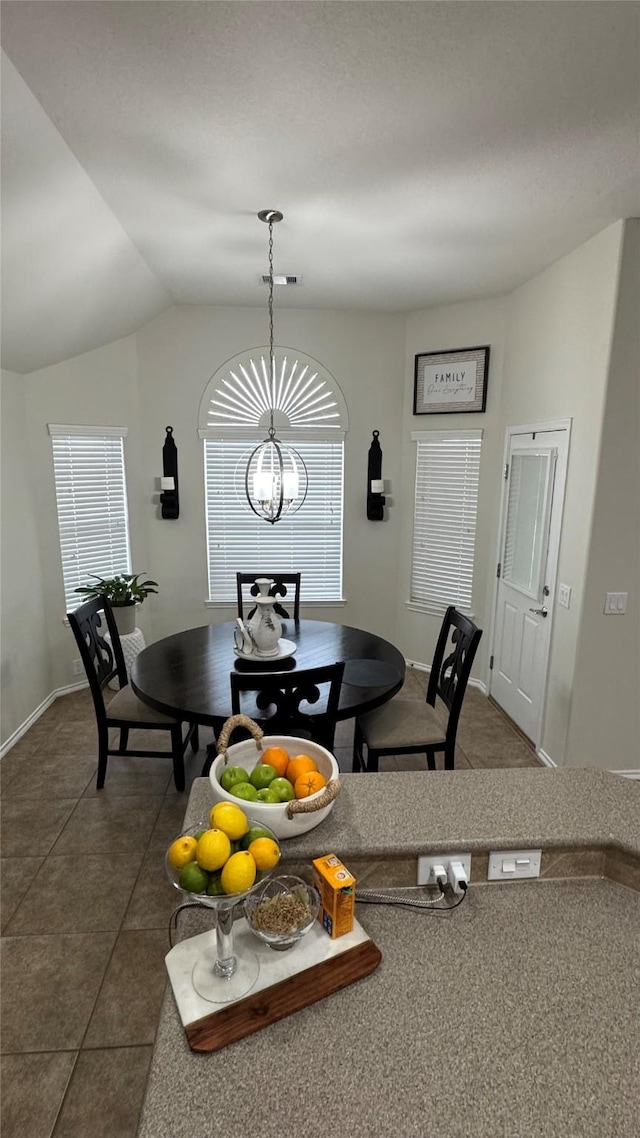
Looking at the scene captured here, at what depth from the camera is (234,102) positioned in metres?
1.83

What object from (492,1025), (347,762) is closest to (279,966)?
(492,1025)

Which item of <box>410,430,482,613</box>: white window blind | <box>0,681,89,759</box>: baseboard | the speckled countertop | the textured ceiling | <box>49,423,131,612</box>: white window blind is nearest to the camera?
the speckled countertop

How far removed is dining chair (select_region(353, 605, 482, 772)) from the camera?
2.76m

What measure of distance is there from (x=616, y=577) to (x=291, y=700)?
1.91 m

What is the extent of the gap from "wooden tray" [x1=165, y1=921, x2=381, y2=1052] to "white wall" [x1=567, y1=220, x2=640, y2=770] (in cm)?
229

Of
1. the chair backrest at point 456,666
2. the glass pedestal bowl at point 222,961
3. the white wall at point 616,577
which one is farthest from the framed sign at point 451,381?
the glass pedestal bowl at point 222,961

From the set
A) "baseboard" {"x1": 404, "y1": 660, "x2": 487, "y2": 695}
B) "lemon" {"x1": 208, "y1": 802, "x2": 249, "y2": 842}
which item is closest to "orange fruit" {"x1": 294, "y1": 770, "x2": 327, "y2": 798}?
"lemon" {"x1": 208, "y1": 802, "x2": 249, "y2": 842}

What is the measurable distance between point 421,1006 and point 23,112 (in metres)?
2.67

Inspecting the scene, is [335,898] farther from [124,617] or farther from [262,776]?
[124,617]

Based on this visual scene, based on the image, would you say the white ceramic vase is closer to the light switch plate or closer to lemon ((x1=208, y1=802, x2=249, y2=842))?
the light switch plate

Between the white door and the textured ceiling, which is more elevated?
the textured ceiling

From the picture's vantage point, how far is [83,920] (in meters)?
2.22

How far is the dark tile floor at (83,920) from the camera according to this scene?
64.1 inches

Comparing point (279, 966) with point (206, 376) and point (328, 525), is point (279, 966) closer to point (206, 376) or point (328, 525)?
point (328, 525)
